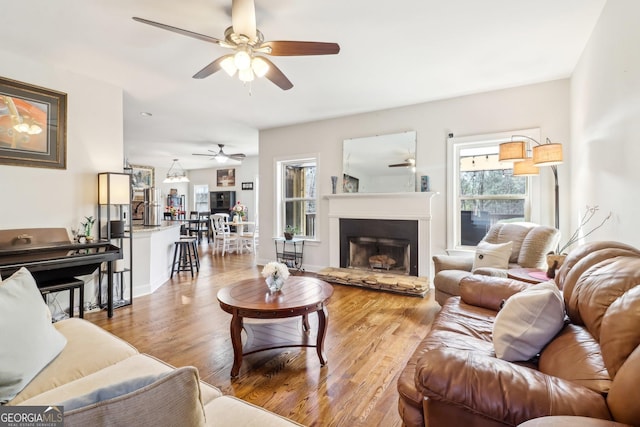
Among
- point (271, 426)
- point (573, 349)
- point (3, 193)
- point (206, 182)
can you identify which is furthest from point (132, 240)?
point (206, 182)

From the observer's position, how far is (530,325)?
1.35 metres

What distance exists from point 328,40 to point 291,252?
375cm

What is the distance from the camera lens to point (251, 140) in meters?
6.75

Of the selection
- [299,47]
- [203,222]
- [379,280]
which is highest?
[299,47]

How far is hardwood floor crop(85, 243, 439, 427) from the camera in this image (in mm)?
1797

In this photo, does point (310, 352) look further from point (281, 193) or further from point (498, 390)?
point (281, 193)

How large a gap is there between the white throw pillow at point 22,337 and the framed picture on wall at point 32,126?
7.24 feet

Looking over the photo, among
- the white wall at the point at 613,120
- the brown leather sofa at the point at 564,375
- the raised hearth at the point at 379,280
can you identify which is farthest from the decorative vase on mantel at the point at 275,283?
the white wall at the point at 613,120

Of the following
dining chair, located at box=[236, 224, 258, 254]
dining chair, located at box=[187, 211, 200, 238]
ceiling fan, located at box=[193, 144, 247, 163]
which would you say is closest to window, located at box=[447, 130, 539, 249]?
dining chair, located at box=[236, 224, 258, 254]

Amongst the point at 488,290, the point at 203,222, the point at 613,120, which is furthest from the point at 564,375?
the point at 203,222

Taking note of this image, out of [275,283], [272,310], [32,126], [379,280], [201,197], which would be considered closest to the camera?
[272,310]

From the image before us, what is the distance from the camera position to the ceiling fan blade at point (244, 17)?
201cm

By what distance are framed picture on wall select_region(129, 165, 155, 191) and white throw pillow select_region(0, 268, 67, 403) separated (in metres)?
9.20

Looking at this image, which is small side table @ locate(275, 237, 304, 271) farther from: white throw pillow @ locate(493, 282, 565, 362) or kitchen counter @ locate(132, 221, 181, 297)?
white throw pillow @ locate(493, 282, 565, 362)
